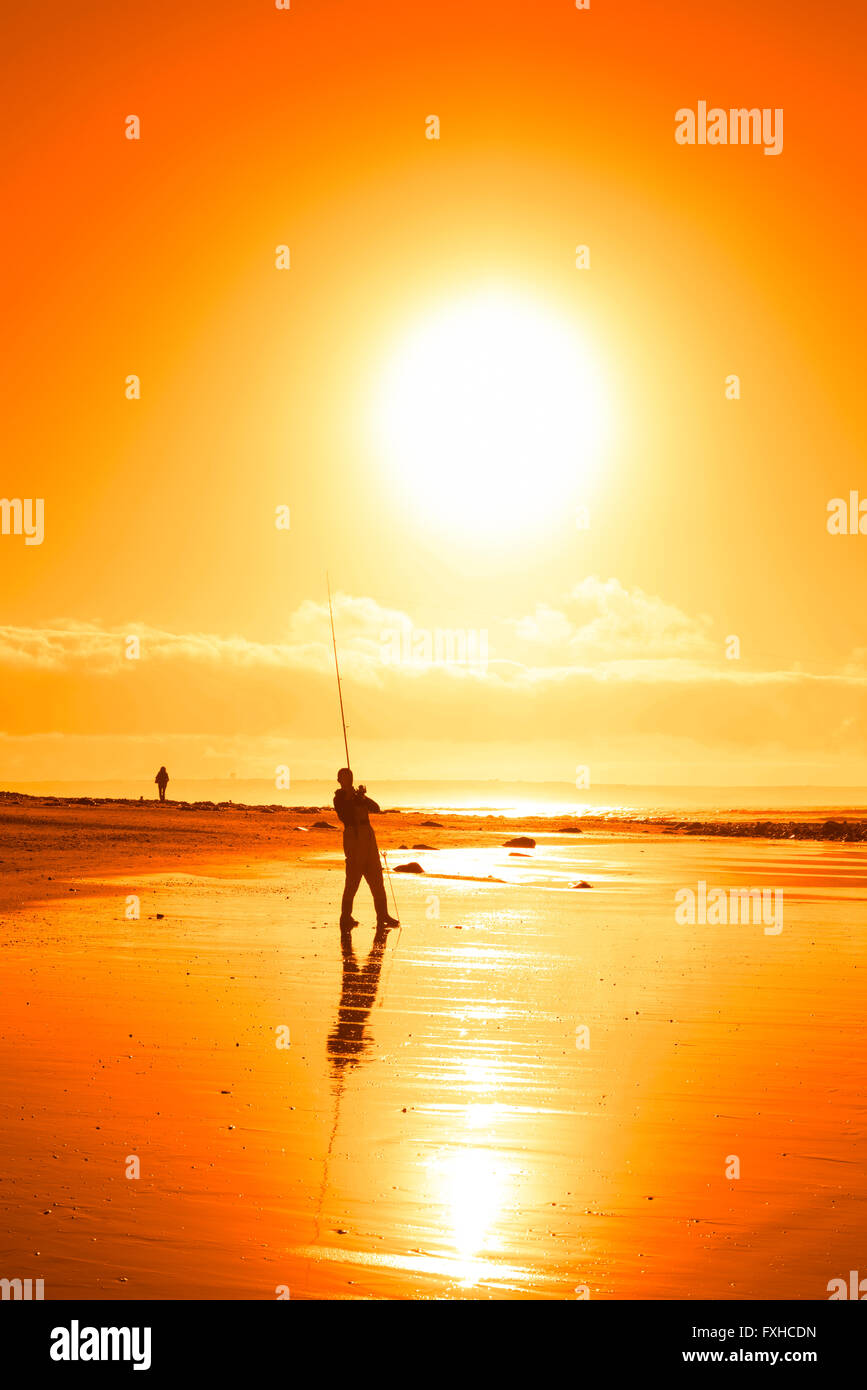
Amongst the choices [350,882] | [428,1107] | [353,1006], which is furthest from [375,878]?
[428,1107]

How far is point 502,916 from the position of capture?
2125 cm

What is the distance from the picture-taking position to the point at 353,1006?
12.8 meters

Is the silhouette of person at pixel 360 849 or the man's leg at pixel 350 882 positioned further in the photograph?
the silhouette of person at pixel 360 849

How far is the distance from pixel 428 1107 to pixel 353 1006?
13.1ft

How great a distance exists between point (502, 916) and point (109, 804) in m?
49.0

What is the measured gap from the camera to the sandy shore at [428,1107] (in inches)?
243

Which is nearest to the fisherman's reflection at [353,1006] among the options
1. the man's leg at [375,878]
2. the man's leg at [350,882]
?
the man's leg at [350,882]

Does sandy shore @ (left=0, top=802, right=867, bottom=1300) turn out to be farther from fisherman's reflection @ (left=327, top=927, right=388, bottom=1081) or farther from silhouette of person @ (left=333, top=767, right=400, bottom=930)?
silhouette of person @ (left=333, top=767, right=400, bottom=930)

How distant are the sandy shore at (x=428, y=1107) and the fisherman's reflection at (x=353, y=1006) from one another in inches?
2.0

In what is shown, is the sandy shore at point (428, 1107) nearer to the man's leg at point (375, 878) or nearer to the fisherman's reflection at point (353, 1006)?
the fisherman's reflection at point (353, 1006)

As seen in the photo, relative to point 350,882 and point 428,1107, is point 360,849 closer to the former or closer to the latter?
point 350,882

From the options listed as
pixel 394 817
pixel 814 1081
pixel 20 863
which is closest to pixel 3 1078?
pixel 814 1081

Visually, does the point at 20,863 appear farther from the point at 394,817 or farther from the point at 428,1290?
the point at 394,817
